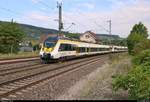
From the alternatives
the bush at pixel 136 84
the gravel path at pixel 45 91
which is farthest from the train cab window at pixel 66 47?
the bush at pixel 136 84

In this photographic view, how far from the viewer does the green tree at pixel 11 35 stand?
61662 millimetres

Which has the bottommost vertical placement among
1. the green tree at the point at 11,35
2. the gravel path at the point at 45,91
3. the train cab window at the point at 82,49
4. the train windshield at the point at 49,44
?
the gravel path at the point at 45,91

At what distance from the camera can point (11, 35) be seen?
62.9 m

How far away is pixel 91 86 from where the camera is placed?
47.7ft

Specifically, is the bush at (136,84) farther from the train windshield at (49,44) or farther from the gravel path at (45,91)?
the train windshield at (49,44)

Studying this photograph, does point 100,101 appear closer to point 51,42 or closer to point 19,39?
point 51,42

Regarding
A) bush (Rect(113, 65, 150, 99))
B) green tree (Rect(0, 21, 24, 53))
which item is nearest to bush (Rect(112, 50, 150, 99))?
bush (Rect(113, 65, 150, 99))

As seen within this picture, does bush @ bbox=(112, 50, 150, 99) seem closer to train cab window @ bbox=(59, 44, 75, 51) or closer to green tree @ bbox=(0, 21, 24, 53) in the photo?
train cab window @ bbox=(59, 44, 75, 51)

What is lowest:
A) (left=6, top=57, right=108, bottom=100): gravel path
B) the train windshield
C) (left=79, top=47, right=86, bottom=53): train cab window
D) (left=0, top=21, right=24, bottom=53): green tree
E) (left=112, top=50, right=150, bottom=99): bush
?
(left=6, top=57, right=108, bottom=100): gravel path

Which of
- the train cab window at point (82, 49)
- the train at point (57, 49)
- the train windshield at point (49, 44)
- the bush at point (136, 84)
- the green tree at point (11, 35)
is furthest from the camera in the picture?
the green tree at point (11, 35)

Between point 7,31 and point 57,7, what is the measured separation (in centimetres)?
1426

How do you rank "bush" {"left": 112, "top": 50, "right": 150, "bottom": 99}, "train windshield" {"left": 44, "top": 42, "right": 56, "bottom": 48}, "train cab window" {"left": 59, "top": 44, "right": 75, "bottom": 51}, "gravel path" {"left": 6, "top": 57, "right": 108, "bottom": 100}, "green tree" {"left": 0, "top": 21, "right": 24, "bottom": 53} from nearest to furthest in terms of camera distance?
1. "bush" {"left": 112, "top": 50, "right": 150, "bottom": 99}
2. "gravel path" {"left": 6, "top": 57, "right": 108, "bottom": 100}
3. "train windshield" {"left": 44, "top": 42, "right": 56, "bottom": 48}
4. "train cab window" {"left": 59, "top": 44, "right": 75, "bottom": 51}
5. "green tree" {"left": 0, "top": 21, "right": 24, "bottom": 53}

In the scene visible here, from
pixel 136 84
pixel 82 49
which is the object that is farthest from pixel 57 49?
pixel 136 84

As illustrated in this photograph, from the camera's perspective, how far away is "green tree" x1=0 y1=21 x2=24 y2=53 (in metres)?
61.7
